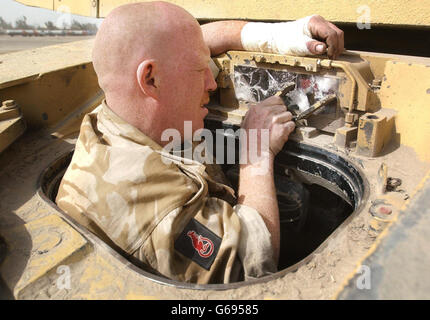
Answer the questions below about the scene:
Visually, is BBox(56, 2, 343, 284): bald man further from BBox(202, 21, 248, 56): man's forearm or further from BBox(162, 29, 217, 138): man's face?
BBox(202, 21, 248, 56): man's forearm

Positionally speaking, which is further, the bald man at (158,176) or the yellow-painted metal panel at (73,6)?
the yellow-painted metal panel at (73,6)

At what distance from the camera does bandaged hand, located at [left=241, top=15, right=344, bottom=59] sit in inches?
58.7

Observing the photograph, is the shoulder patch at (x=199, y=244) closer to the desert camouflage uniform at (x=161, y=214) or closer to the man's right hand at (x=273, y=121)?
the desert camouflage uniform at (x=161, y=214)

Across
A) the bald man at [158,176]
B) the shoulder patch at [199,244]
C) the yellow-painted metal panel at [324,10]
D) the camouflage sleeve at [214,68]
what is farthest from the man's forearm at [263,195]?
the yellow-painted metal panel at [324,10]

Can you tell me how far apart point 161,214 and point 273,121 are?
682 millimetres

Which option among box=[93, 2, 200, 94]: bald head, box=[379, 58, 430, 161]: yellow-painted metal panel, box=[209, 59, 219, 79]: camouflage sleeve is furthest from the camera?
box=[209, 59, 219, 79]: camouflage sleeve

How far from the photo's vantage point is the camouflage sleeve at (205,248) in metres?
1.00

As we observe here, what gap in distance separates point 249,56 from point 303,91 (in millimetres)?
299

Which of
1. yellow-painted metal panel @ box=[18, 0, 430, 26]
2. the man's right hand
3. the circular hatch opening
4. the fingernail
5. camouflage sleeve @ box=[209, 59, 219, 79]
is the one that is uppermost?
yellow-painted metal panel @ box=[18, 0, 430, 26]

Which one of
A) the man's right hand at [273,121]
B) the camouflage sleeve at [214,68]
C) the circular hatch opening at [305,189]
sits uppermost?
the camouflage sleeve at [214,68]

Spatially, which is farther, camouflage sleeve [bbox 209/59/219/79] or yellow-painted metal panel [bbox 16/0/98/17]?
yellow-painted metal panel [bbox 16/0/98/17]

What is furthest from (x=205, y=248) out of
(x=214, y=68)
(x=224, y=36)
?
→ (x=224, y=36)

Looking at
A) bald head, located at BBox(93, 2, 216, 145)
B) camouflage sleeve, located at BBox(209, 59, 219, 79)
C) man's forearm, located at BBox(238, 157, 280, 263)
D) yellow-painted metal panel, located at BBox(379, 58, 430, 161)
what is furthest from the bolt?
yellow-painted metal panel, located at BBox(379, 58, 430, 161)
